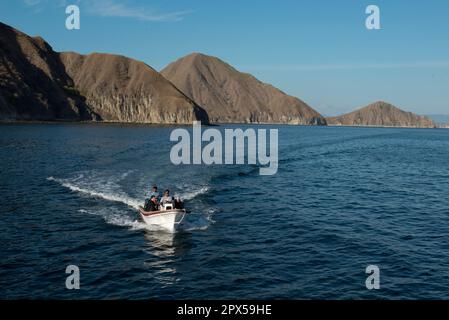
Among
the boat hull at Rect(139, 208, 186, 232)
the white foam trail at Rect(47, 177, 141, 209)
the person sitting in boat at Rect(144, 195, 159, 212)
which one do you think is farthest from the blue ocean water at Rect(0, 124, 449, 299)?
the person sitting in boat at Rect(144, 195, 159, 212)

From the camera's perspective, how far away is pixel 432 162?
7819cm

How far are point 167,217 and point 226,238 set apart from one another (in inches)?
177

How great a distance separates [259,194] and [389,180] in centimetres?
2159

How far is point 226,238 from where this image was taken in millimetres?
28141

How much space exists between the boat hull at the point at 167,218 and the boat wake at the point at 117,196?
68 cm

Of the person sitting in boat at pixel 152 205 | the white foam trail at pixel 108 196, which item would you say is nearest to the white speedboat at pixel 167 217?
the person sitting in boat at pixel 152 205

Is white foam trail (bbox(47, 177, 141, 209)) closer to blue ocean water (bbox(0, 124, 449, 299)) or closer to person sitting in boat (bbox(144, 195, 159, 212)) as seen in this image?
blue ocean water (bbox(0, 124, 449, 299))

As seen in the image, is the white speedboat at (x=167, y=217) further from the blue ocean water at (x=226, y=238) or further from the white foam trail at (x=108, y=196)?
the white foam trail at (x=108, y=196)

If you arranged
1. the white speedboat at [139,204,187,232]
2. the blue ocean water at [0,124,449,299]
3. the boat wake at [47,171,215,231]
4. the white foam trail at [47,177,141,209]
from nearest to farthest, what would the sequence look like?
the blue ocean water at [0,124,449,299], the white speedboat at [139,204,187,232], the boat wake at [47,171,215,231], the white foam trail at [47,177,141,209]

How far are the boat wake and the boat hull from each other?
26.6 inches

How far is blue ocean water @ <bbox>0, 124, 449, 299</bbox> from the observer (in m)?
20.4
